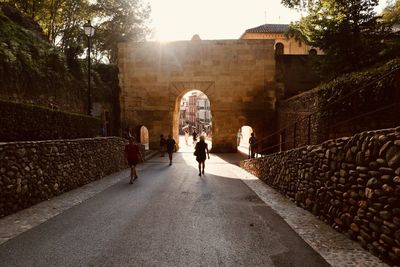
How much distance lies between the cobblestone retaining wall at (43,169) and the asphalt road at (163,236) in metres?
1.17

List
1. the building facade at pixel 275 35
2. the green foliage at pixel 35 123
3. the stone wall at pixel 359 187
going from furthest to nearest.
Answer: the building facade at pixel 275 35
the green foliage at pixel 35 123
the stone wall at pixel 359 187

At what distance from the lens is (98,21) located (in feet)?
124

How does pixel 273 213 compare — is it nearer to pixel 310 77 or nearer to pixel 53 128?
pixel 53 128

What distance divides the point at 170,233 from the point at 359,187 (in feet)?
10.5

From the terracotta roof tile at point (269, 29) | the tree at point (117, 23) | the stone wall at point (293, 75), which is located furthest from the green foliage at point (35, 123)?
the terracotta roof tile at point (269, 29)

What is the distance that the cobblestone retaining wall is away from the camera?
704 centimetres

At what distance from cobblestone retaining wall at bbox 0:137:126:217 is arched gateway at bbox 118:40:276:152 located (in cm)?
1545

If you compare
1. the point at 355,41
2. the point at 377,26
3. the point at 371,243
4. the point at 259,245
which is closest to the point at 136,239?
the point at 259,245

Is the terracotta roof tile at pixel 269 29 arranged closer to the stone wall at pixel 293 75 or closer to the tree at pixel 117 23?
the tree at pixel 117 23

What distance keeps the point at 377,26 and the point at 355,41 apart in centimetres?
164

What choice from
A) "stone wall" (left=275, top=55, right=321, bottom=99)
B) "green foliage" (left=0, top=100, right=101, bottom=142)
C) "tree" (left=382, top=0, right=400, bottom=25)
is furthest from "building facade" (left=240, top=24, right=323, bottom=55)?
"green foliage" (left=0, top=100, right=101, bottom=142)

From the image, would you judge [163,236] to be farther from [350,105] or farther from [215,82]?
[215,82]

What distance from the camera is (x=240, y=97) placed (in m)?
27.9

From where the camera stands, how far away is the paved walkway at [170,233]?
15.1ft
